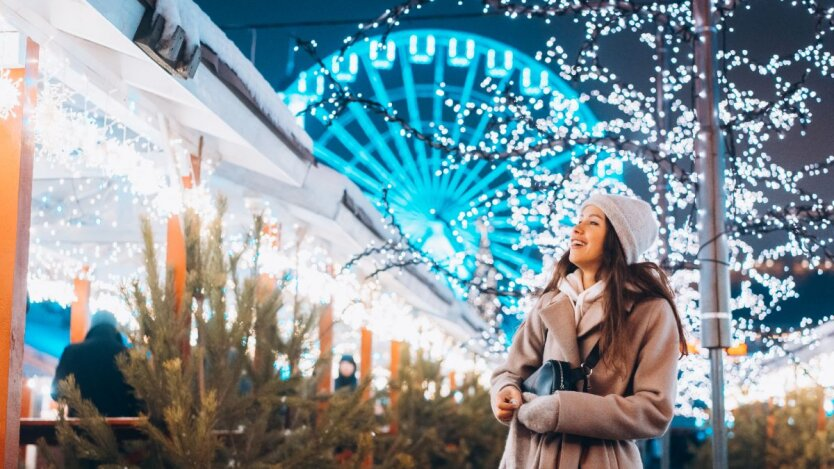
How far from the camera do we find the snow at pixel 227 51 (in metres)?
4.34

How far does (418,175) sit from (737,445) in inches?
403

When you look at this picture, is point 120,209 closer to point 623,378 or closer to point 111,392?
point 111,392

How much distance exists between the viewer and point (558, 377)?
281cm

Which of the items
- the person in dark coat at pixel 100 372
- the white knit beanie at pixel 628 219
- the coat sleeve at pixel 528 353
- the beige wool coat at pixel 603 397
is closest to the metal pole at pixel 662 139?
the person in dark coat at pixel 100 372

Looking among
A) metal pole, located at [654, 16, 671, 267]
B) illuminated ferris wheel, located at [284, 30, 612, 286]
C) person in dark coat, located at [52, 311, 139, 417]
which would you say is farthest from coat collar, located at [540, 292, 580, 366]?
illuminated ferris wheel, located at [284, 30, 612, 286]

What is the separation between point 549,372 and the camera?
284cm

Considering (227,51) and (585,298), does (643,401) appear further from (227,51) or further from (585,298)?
(227,51)

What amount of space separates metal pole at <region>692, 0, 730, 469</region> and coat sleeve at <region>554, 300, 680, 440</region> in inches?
79.6

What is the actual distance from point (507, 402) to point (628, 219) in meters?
0.59

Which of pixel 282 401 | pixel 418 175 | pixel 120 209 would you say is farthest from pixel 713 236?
pixel 418 175

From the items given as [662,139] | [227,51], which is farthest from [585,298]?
[662,139]

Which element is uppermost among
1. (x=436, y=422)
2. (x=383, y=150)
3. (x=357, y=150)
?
(x=383, y=150)

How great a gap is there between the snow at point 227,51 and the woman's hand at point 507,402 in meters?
2.07

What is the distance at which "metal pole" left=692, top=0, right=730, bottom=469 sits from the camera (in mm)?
4887
